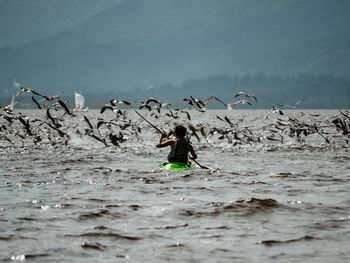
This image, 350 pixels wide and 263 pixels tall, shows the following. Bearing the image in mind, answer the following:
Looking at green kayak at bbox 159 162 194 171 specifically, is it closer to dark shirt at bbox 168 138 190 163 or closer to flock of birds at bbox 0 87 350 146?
dark shirt at bbox 168 138 190 163

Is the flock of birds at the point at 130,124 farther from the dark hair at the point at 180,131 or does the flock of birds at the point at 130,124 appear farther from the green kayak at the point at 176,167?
the green kayak at the point at 176,167

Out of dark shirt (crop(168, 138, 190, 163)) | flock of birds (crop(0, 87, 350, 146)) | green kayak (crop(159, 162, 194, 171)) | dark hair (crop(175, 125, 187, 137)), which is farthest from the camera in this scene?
flock of birds (crop(0, 87, 350, 146))

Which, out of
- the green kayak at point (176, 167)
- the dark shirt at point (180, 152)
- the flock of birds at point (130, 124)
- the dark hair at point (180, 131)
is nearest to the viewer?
the dark hair at point (180, 131)

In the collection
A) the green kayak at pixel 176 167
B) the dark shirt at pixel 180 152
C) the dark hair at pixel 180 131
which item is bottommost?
the green kayak at pixel 176 167

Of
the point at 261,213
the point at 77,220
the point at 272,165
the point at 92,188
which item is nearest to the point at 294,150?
A: the point at 272,165

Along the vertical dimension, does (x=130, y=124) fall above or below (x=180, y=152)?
above

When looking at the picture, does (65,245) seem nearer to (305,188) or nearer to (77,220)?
(77,220)

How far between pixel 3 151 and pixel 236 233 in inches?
914

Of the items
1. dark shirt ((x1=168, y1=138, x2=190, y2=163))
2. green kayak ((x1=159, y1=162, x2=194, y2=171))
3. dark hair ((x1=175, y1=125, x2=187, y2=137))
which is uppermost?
dark hair ((x1=175, y1=125, x2=187, y2=137))

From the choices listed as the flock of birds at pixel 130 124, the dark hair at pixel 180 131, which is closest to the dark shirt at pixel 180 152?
the dark hair at pixel 180 131

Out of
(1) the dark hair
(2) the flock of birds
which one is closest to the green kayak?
(1) the dark hair

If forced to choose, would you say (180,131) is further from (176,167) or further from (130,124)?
(130,124)

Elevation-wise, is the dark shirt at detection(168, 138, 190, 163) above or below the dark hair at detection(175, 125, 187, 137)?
below

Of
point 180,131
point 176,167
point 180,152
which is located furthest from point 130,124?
point 180,131
